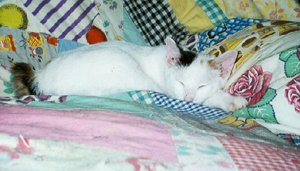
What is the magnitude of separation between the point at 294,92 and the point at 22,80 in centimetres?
98

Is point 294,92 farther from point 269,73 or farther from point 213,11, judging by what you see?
point 213,11

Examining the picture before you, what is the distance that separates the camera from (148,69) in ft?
4.84

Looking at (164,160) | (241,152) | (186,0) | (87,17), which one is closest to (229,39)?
(186,0)

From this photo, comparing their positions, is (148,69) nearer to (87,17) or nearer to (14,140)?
(87,17)

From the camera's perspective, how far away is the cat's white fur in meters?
1.21

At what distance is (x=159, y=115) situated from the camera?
97 cm

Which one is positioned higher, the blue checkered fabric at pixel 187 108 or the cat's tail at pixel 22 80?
the cat's tail at pixel 22 80

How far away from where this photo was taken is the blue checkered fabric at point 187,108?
3.80 ft

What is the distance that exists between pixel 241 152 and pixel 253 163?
2.0 inches

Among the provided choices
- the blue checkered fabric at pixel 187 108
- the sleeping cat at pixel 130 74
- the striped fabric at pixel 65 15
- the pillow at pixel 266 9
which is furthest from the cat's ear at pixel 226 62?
the striped fabric at pixel 65 15

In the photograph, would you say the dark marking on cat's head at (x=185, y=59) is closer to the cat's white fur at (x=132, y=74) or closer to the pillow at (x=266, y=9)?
the cat's white fur at (x=132, y=74)

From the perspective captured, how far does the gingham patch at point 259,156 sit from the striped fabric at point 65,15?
97cm

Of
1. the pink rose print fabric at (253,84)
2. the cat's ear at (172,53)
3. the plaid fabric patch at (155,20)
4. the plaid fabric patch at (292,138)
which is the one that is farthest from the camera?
the plaid fabric patch at (155,20)

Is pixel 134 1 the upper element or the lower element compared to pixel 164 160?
upper
